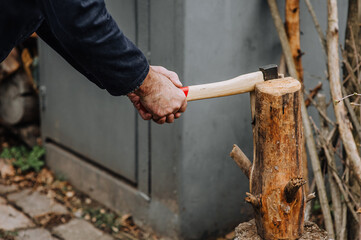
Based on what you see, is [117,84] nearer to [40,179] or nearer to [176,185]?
[176,185]

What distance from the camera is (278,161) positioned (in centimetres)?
224

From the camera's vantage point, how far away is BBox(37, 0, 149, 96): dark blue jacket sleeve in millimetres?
1701

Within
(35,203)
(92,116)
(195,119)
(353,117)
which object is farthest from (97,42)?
(35,203)

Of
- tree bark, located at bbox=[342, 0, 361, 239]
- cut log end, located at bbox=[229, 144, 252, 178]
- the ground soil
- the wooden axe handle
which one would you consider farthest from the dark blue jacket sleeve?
tree bark, located at bbox=[342, 0, 361, 239]

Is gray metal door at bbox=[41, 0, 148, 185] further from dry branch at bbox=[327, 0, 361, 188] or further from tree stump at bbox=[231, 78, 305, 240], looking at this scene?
tree stump at bbox=[231, 78, 305, 240]

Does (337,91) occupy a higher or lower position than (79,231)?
higher

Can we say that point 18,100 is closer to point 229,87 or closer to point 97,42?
point 229,87

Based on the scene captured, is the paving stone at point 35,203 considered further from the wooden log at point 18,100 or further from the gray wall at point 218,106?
the gray wall at point 218,106

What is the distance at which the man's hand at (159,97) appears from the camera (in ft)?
6.77

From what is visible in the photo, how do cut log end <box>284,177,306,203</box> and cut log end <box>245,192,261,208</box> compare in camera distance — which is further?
cut log end <box>245,192,261,208</box>

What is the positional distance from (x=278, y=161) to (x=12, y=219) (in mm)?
2703

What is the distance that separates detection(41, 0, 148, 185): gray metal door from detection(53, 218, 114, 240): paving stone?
50 cm

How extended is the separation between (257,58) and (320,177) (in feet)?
3.14

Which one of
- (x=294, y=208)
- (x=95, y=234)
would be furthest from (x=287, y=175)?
(x=95, y=234)
